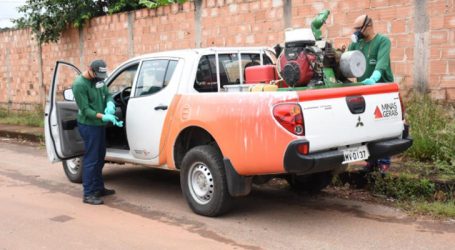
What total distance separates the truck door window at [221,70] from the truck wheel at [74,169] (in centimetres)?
246

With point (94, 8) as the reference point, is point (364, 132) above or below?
below

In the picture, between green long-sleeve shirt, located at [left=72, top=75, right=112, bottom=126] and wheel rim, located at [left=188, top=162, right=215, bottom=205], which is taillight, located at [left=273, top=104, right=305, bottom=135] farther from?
green long-sleeve shirt, located at [left=72, top=75, right=112, bottom=126]

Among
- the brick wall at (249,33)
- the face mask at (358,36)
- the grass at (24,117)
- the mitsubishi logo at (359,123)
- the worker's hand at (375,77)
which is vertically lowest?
the grass at (24,117)

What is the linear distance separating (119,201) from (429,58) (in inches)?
181

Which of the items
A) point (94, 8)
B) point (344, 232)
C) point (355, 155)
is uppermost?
point (94, 8)

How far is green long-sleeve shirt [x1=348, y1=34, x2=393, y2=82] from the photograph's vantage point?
6.00 meters

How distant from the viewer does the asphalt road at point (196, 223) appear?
476 cm

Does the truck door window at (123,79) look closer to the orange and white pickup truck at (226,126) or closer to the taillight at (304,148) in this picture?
the orange and white pickup truck at (226,126)

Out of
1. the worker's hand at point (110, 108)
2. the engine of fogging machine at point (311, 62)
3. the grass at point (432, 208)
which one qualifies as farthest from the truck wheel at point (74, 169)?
the grass at point (432, 208)

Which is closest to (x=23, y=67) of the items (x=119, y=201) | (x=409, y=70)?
(x=119, y=201)

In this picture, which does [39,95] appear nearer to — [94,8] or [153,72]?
[94,8]

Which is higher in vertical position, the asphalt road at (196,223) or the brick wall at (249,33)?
the brick wall at (249,33)

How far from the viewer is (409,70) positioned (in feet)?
24.8

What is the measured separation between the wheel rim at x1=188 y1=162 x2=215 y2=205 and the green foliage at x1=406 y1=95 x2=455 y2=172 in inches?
107
